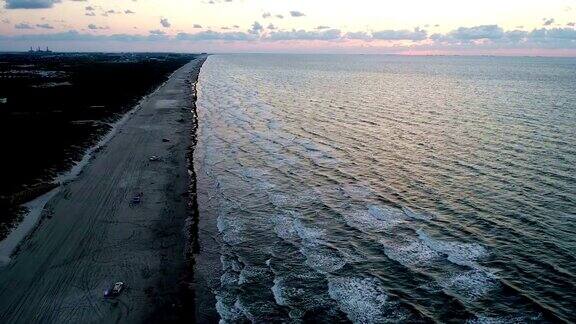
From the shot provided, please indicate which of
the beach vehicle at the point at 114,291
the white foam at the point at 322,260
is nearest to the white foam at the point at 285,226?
the white foam at the point at 322,260

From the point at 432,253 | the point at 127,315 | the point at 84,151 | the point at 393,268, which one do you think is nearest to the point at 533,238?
the point at 432,253

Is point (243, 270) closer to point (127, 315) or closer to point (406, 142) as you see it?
point (127, 315)

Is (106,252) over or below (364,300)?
over

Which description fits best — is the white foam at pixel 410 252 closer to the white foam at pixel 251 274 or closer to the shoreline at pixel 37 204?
the white foam at pixel 251 274

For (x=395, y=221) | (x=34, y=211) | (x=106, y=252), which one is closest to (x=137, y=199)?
(x=34, y=211)

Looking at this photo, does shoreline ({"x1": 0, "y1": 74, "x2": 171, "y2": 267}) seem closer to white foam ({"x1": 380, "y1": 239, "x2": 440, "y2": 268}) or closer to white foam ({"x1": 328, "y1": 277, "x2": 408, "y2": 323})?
white foam ({"x1": 328, "y1": 277, "x2": 408, "y2": 323})

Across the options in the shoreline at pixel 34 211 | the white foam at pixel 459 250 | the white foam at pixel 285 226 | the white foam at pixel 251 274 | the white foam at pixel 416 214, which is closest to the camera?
the white foam at pixel 251 274

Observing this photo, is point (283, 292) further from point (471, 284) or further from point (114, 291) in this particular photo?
point (471, 284)

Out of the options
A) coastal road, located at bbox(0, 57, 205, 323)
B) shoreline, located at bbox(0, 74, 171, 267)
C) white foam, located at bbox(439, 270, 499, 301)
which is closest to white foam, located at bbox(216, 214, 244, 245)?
coastal road, located at bbox(0, 57, 205, 323)
